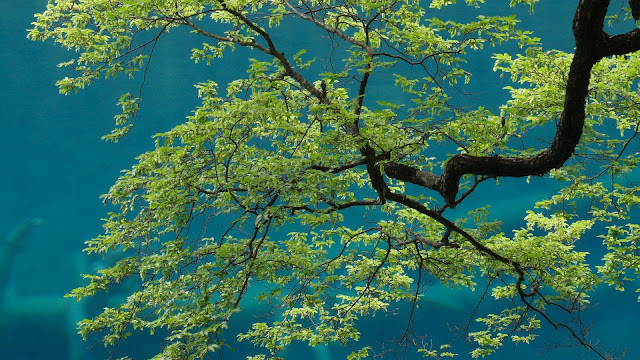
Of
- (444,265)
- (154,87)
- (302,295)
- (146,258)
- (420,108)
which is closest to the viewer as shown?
(146,258)

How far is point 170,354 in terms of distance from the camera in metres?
3.25

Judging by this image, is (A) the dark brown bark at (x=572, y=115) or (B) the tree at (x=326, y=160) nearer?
(A) the dark brown bark at (x=572, y=115)

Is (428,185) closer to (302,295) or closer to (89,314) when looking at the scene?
(302,295)

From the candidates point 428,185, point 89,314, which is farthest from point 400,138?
point 89,314

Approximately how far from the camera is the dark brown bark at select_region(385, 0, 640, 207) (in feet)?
9.51

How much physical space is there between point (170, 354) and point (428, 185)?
1.78 m

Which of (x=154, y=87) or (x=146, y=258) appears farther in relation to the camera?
(x=154, y=87)

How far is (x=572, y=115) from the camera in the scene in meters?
3.15

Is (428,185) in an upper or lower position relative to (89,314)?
lower

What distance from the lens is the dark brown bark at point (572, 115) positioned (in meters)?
2.90

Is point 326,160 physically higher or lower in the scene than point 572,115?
higher

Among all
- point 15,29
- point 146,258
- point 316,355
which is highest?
point 15,29

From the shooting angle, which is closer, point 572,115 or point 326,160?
point 572,115

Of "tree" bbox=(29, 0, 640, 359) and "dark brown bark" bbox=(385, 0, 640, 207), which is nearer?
"dark brown bark" bbox=(385, 0, 640, 207)
